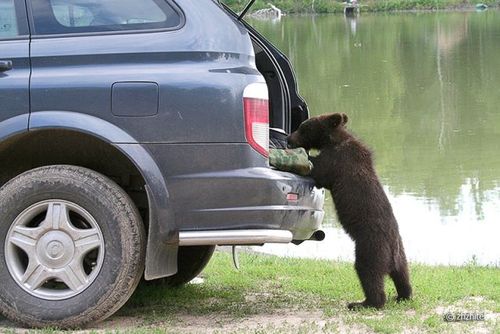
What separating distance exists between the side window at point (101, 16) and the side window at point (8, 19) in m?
0.12

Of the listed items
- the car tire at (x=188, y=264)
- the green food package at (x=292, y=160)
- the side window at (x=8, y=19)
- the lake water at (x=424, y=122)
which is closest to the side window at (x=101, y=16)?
the side window at (x=8, y=19)

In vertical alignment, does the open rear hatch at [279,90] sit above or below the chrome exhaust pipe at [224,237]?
above

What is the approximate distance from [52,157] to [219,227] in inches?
46.5

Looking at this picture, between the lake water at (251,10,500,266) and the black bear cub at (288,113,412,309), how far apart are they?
101 cm

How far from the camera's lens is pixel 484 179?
14.0m

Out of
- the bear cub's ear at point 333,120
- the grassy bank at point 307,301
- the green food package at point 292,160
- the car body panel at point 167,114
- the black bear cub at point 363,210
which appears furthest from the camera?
the bear cub's ear at point 333,120

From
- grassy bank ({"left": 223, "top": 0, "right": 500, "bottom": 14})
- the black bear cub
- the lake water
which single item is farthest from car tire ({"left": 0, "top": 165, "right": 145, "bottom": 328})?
grassy bank ({"left": 223, "top": 0, "right": 500, "bottom": 14})

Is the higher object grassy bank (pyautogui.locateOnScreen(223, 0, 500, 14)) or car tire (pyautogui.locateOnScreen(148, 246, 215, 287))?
car tire (pyautogui.locateOnScreen(148, 246, 215, 287))

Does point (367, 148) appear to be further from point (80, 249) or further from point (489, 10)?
point (489, 10)

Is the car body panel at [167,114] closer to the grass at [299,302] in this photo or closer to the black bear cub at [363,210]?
the grass at [299,302]

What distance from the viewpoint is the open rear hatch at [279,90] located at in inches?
249

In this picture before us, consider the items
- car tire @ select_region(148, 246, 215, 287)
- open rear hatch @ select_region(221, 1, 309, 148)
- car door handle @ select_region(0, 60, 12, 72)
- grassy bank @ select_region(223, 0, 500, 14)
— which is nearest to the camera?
car door handle @ select_region(0, 60, 12, 72)

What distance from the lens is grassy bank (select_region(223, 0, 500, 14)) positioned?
247ft

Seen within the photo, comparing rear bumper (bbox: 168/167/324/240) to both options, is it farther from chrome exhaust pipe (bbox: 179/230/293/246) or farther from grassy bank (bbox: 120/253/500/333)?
grassy bank (bbox: 120/253/500/333)
